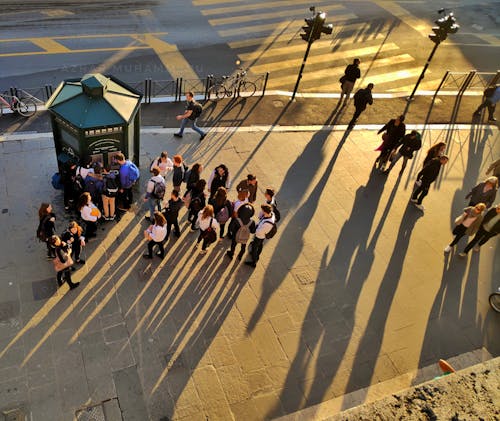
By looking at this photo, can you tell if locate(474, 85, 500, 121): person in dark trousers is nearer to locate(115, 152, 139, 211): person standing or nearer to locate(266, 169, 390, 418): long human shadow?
locate(266, 169, 390, 418): long human shadow

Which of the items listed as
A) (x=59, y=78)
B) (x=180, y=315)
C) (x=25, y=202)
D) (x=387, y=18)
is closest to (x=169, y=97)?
(x=59, y=78)

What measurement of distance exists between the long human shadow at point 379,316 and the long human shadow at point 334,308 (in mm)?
316

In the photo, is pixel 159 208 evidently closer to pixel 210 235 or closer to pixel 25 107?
pixel 210 235

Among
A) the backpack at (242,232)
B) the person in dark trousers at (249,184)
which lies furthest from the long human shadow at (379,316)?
the person in dark trousers at (249,184)

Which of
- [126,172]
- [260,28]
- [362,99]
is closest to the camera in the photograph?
[126,172]

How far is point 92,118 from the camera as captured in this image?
29.4ft

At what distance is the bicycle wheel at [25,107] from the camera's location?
12430 millimetres

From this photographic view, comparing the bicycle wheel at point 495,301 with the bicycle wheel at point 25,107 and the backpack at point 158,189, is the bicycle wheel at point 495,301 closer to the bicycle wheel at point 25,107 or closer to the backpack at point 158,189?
the backpack at point 158,189

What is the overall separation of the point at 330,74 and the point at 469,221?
942 centimetres

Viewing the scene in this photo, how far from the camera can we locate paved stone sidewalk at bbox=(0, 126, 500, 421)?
7.36 meters

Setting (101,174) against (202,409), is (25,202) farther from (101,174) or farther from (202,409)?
(202,409)

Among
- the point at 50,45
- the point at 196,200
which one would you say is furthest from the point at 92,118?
the point at 50,45

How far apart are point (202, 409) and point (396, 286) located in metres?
4.78

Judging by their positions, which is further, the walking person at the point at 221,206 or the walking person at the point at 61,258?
the walking person at the point at 221,206
